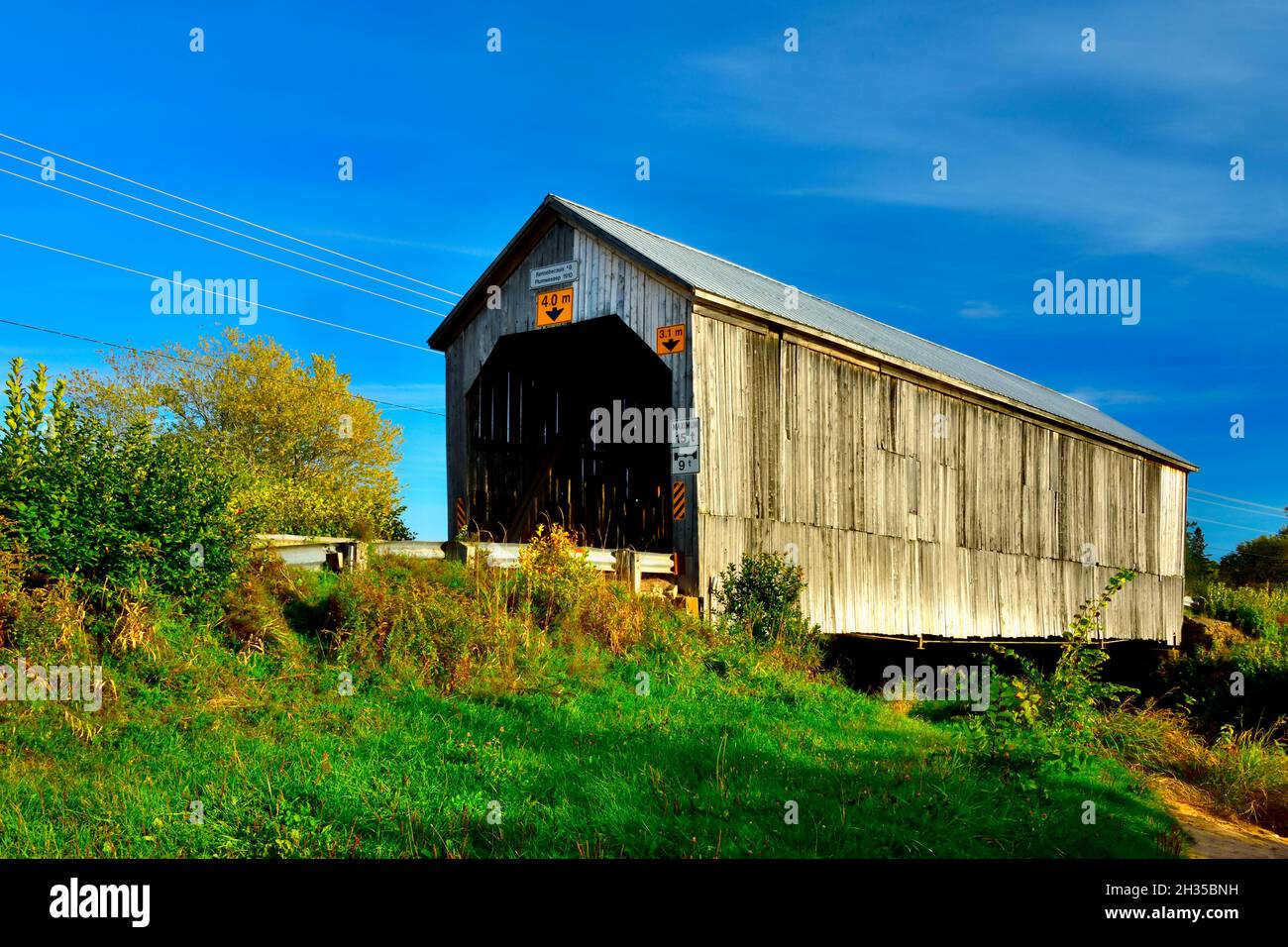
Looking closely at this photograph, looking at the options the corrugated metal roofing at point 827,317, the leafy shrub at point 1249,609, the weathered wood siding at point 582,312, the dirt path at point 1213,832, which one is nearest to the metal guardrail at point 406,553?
the weathered wood siding at point 582,312

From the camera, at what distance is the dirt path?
319 inches

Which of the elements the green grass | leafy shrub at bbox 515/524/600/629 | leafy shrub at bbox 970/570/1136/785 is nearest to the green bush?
the green grass

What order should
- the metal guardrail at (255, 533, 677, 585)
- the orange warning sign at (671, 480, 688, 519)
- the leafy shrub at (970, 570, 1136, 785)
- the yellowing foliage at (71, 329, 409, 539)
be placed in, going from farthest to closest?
the yellowing foliage at (71, 329, 409, 539) → the orange warning sign at (671, 480, 688, 519) → the metal guardrail at (255, 533, 677, 585) → the leafy shrub at (970, 570, 1136, 785)

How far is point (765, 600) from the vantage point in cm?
1522

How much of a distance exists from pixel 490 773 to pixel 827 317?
51.8 feet

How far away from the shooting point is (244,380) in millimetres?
32125

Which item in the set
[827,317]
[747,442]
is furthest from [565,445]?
[827,317]

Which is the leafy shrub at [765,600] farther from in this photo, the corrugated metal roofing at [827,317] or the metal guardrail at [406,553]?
the corrugated metal roofing at [827,317]

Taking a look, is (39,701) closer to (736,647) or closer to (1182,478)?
(736,647)

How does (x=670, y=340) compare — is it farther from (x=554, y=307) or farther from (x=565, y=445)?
(x=565, y=445)

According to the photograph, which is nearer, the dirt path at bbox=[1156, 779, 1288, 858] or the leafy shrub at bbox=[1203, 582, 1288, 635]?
the dirt path at bbox=[1156, 779, 1288, 858]

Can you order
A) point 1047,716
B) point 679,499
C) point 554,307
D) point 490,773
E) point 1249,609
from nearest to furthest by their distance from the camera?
point 490,773 < point 1047,716 < point 679,499 < point 554,307 < point 1249,609

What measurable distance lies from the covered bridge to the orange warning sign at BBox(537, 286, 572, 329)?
1.7 inches

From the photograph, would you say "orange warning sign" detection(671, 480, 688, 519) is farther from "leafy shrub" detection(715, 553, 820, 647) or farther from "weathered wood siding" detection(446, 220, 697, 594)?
"leafy shrub" detection(715, 553, 820, 647)
